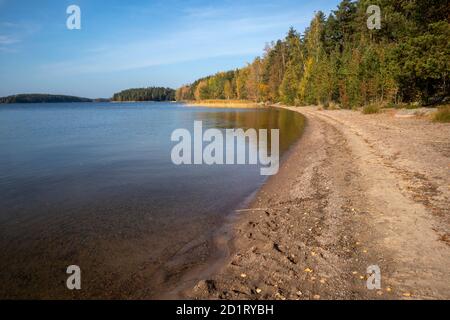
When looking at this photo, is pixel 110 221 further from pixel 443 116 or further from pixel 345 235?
pixel 443 116

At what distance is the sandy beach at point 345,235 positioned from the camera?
6348 millimetres

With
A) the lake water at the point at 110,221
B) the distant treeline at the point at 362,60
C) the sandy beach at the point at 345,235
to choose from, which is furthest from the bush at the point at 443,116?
the lake water at the point at 110,221

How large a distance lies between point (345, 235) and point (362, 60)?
5390 centimetres

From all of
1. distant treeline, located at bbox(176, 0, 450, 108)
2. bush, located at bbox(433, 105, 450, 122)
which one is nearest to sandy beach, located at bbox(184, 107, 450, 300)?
bush, located at bbox(433, 105, 450, 122)

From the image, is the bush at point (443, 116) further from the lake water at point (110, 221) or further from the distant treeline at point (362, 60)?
the lake water at point (110, 221)

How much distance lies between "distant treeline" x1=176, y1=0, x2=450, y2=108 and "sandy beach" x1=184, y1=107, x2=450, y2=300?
61.5ft

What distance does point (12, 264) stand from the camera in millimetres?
8383

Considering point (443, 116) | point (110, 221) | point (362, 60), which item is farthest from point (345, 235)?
point (362, 60)

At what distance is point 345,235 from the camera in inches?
332

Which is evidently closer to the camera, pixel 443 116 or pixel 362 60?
pixel 443 116
